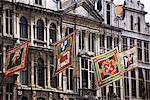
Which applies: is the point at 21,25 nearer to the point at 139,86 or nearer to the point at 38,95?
the point at 38,95

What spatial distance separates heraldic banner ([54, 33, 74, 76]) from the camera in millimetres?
41769

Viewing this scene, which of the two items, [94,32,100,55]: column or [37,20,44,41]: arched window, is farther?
[94,32,100,55]: column

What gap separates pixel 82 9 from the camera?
52469mm

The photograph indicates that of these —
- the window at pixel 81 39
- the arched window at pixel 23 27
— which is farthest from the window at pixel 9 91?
the window at pixel 81 39

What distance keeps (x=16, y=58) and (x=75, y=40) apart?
9.94 m

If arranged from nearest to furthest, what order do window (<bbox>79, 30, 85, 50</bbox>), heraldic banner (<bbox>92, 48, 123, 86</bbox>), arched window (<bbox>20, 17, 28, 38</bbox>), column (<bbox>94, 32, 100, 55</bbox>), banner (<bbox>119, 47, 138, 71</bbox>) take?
1. heraldic banner (<bbox>92, 48, 123, 86</bbox>)
2. arched window (<bbox>20, 17, 28, 38</bbox>)
3. banner (<bbox>119, 47, 138, 71</bbox>)
4. window (<bbox>79, 30, 85, 50</bbox>)
5. column (<bbox>94, 32, 100, 55</bbox>)

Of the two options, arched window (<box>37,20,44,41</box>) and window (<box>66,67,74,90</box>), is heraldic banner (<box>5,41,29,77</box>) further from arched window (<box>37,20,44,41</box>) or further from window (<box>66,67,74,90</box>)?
window (<box>66,67,74,90</box>)

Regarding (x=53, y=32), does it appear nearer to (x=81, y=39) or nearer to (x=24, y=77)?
(x=81, y=39)

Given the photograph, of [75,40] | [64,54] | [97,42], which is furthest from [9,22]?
[97,42]

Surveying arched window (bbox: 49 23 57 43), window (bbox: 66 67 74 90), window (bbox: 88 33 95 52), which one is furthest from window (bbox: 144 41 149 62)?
arched window (bbox: 49 23 57 43)

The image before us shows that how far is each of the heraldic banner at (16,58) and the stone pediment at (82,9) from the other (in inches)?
356

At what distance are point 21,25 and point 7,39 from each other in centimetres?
237

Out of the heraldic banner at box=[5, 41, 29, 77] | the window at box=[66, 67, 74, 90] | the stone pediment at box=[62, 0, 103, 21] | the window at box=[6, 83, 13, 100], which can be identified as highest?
the stone pediment at box=[62, 0, 103, 21]

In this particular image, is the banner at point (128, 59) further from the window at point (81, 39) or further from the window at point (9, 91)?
the window at point (9, 91)
